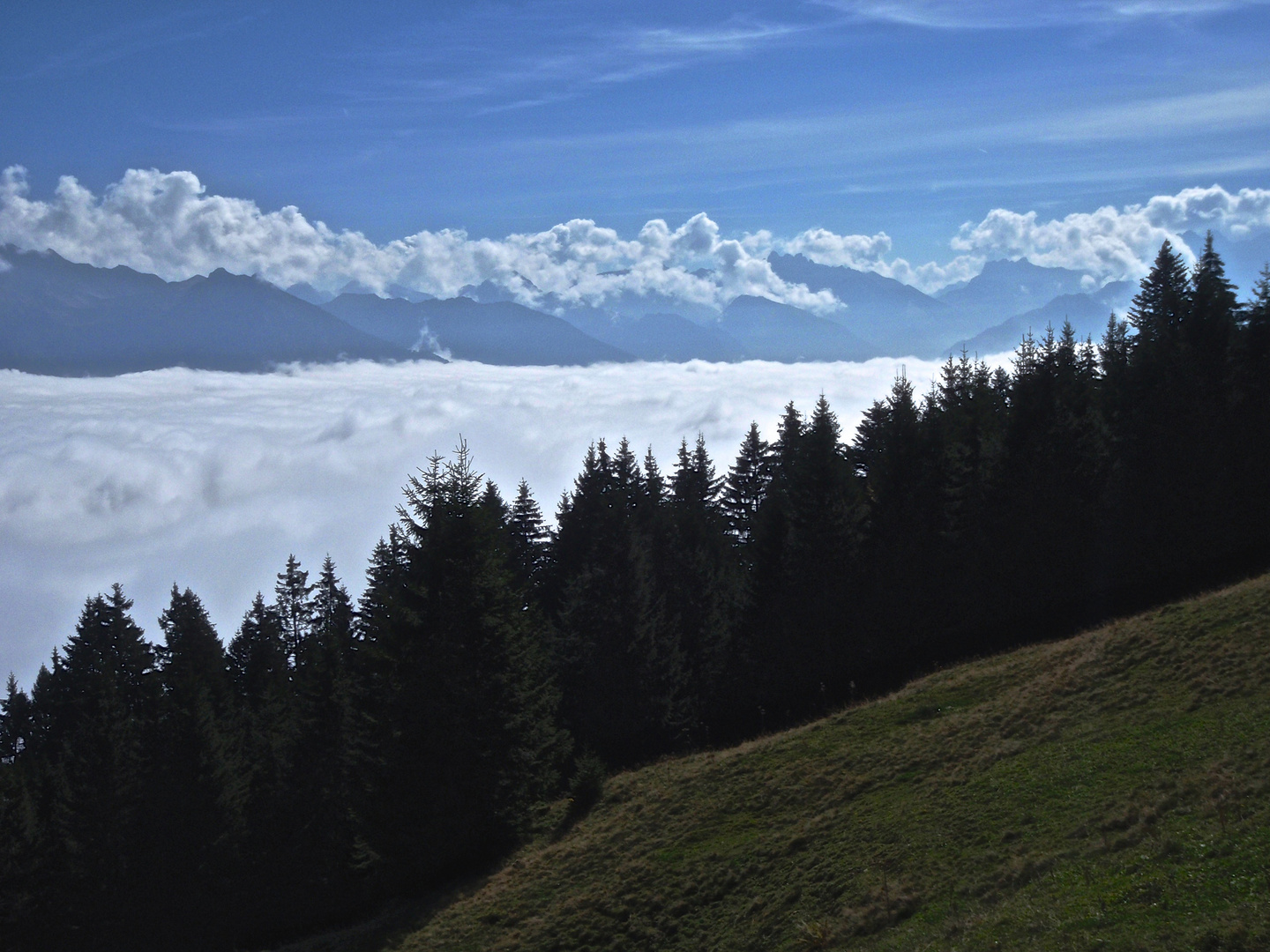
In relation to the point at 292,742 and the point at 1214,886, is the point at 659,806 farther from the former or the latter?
the point at 292,742

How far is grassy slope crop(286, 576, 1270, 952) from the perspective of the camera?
38.8 ft

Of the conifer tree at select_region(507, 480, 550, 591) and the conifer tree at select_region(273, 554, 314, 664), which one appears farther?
the conifer tree at select_region(273, 554, 314, 664)

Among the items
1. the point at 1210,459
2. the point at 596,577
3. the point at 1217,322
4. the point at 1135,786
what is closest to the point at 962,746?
the point at 1135,786

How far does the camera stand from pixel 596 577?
1538 inches

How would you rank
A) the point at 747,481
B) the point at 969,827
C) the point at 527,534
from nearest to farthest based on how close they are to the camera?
the point at 969,827 < the point at 527,534 < the point at 747,481

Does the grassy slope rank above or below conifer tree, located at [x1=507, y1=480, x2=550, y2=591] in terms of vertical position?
below

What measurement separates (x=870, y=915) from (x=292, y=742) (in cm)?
3071

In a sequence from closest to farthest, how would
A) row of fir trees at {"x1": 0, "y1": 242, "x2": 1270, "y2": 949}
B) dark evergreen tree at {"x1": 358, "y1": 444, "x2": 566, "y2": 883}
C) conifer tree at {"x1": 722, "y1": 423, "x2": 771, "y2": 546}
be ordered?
dark evergreen tree at {"x1": 358, "y1": 444, "x2": 566, "y2": 883}, row of fir trees at {"x1": 0, "y1": 242, "x2": 1270, "y2": 949}, conifer tree at {"x1": 722, "y1": 423, "x2": 771, "y2": 546}

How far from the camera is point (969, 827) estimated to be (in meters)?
16.2

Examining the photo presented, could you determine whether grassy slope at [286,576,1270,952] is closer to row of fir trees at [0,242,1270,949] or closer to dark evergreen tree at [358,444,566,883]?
dark evergreen tree at [358,444,566,883]

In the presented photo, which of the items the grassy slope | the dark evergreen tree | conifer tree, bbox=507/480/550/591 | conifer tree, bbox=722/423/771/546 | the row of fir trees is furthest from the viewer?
conifer tree, bbox=722/423/771/546

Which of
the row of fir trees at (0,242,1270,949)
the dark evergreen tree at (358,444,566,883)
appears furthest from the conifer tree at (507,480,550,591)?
the dark evergreen tree at (358,444,566,883)

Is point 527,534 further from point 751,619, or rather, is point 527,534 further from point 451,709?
point 451,709

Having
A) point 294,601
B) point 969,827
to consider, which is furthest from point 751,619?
point 294,601
